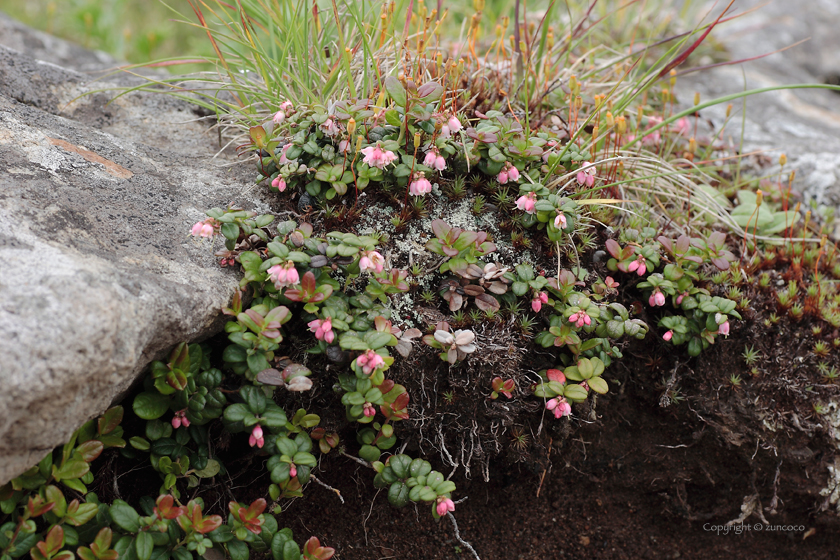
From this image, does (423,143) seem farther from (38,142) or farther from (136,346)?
(38,142)

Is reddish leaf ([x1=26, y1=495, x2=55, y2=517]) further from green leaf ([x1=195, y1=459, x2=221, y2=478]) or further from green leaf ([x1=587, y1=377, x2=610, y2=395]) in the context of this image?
green leaf ([x1=587, y1=377, x2=610, y2=395])

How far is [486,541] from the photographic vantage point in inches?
92.0

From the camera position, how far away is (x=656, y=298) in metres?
2.22

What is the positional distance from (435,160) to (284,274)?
2.37 feet

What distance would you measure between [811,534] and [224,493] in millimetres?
2565

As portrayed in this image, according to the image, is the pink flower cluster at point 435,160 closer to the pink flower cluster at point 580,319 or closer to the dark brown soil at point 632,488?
Answer: the pink flower cluster at point 580,319

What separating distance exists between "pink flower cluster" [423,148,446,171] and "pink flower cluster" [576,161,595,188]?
572 millimetres

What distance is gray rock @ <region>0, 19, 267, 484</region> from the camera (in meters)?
1.42

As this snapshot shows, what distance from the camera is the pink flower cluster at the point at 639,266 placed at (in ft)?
7.32

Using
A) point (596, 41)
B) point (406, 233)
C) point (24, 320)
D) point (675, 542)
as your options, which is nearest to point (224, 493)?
point (24, 320)

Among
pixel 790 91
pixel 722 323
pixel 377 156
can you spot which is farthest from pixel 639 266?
pixel 790 91

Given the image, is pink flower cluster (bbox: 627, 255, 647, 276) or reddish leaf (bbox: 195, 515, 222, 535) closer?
reddish leaf (bbox: 195, 515, 222, 535)

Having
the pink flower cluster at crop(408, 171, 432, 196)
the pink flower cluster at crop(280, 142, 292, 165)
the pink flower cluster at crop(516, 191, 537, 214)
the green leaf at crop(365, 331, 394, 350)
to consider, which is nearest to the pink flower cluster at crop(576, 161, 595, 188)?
the pink flower cluster at crop(516, 191, 537, 214)

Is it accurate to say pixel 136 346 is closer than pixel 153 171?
Yes
